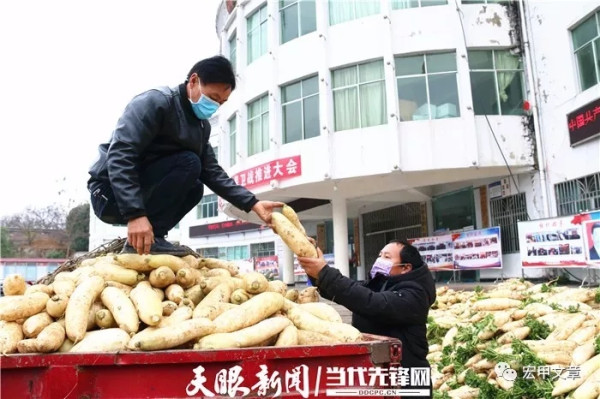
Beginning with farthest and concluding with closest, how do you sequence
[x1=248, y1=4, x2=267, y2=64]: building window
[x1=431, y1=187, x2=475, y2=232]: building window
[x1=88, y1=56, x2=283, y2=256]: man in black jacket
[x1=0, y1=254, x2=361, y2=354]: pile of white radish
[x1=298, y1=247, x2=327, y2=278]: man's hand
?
[x1=248, y1=4, x2=267, y2=64]: building window < [x1=431, y1=187, x2=475, y2=232]: building window < [x1=298, y1=247, x2=327, y2=278]: man's hand < [x1=88, y1=56, x2=283, y2=256]: man in black jacket < [x1=0, y1=254, x2=361, y2=354]: pile of white radish

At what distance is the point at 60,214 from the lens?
45156 millimetres

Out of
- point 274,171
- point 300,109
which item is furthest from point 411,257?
point 300,109

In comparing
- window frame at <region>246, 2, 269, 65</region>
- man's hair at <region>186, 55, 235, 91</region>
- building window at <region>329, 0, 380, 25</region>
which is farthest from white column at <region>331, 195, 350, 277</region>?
man's hair at <region>186, 55, 235, 91</region>

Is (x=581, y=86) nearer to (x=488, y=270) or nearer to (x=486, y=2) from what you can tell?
(x=486, y=2)

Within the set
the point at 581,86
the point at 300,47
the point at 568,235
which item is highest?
the point at 300,47

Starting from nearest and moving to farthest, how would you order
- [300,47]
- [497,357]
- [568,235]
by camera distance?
[497,357], [568,235], [300,47]

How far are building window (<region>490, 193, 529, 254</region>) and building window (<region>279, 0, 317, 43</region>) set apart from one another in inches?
312

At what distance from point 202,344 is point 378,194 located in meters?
14.9

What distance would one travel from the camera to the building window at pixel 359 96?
1426 cm

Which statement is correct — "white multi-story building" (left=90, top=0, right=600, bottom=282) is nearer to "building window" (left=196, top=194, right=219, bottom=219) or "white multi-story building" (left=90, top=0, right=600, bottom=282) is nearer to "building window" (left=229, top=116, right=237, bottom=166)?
"building window" (left=229, top=116, right=237, bottom=166)

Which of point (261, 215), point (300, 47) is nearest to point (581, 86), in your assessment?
A: point (300, 47)

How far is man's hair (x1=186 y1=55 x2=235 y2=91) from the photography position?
120 inches

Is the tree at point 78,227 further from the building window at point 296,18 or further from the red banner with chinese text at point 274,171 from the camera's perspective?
the building window at point 296,18

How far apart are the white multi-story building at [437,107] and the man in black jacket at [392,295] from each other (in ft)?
31.2
